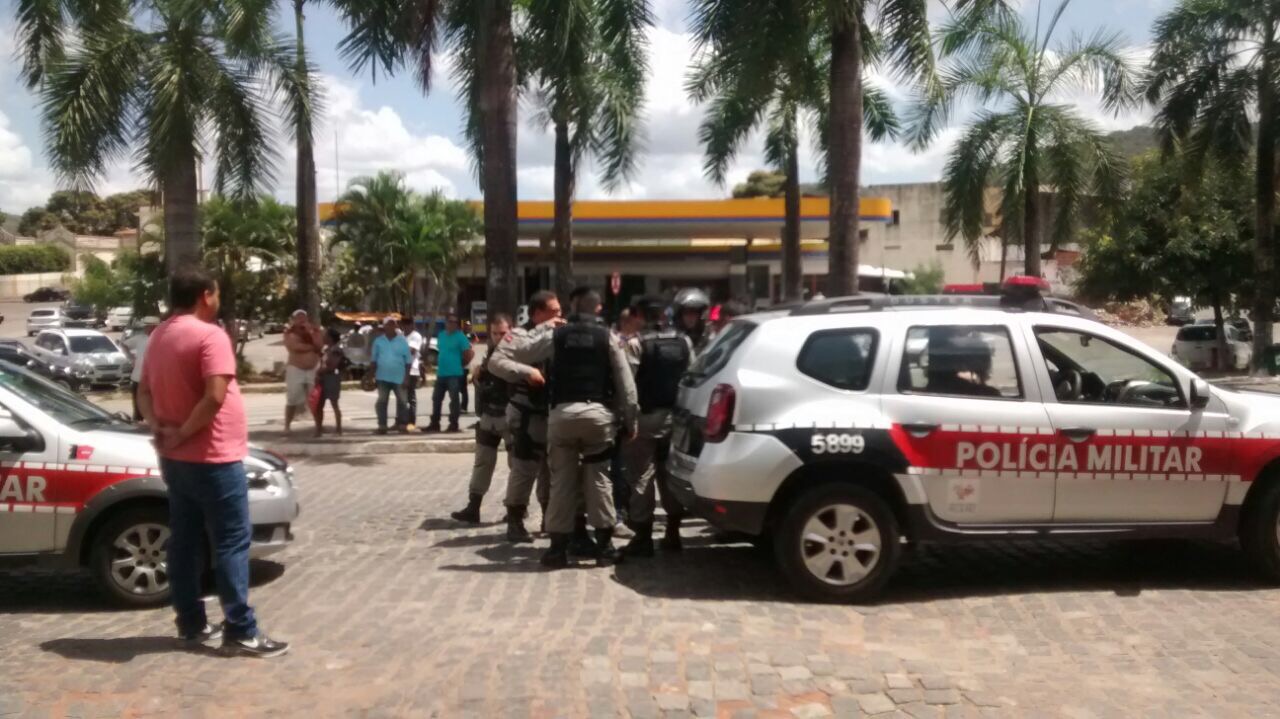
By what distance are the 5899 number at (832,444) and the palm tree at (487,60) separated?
7636 millimetres

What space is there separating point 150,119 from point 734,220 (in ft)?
80.1

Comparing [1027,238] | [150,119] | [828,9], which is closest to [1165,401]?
[828,9]

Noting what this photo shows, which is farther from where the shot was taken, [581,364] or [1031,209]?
[1031,209]

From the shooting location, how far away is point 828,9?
39.6 ft

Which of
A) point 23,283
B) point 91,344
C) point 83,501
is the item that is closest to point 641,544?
point 83,501

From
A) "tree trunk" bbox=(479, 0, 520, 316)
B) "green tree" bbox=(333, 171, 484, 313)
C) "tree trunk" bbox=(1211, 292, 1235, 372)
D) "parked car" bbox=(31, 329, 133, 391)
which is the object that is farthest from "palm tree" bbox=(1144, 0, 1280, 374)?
"parked car" bbox=(31, 329, 133, 391)

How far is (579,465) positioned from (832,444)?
1.82m

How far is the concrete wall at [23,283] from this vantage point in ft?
259

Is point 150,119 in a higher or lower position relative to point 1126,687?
higher

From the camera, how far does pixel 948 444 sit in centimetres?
664

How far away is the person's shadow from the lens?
18.3 feet

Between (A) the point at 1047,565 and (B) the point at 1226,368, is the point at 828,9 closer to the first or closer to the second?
(A) the point at 1047,565

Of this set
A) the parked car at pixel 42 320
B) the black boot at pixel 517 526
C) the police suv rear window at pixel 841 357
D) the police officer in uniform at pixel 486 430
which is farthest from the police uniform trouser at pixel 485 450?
the parked car at pixel 42 320

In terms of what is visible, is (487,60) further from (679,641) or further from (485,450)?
(679,641)
